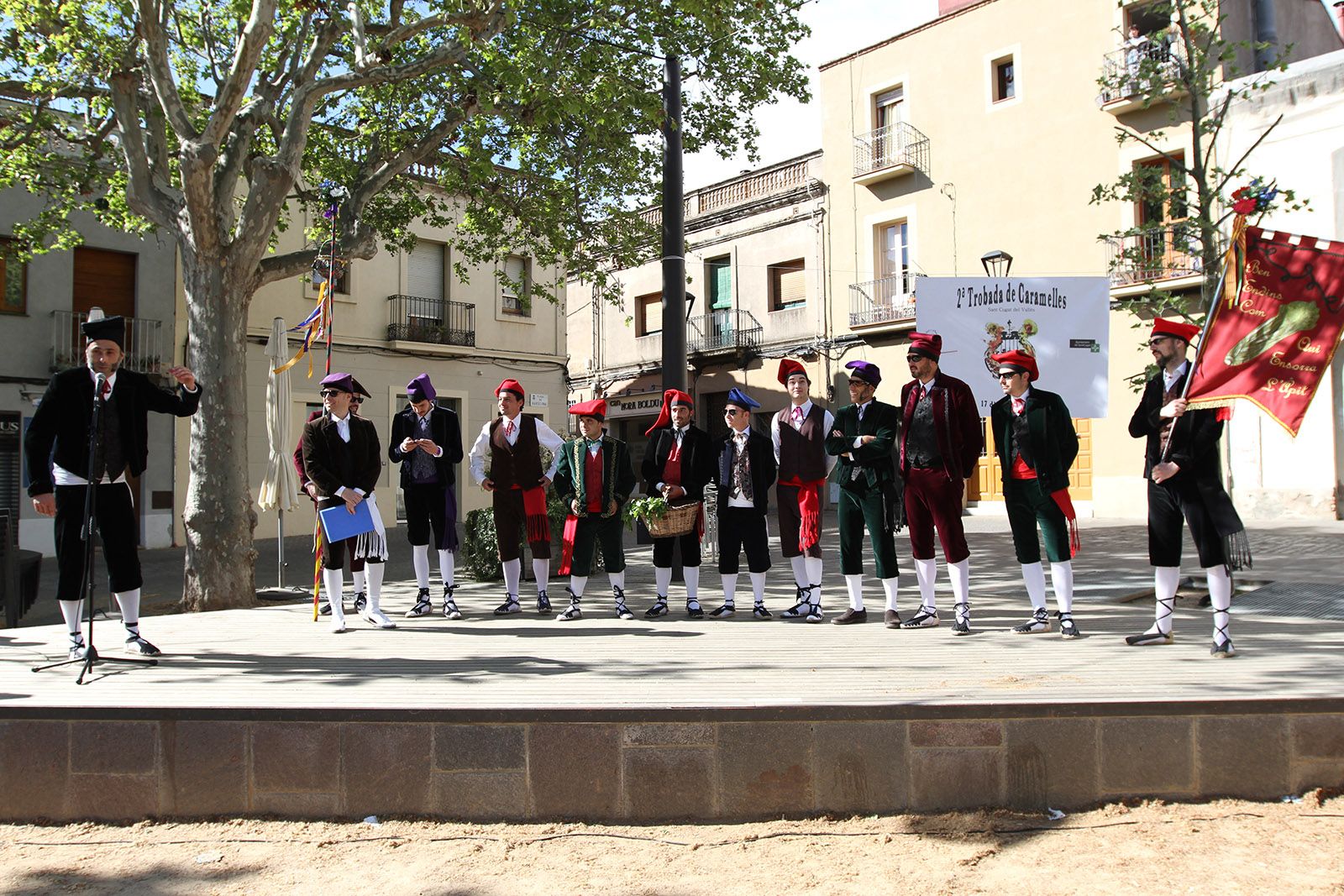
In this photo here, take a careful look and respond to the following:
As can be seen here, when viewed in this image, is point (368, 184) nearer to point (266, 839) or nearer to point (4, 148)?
point (4, 148)

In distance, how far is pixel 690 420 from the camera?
26.2 ft

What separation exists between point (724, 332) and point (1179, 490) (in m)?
23.0

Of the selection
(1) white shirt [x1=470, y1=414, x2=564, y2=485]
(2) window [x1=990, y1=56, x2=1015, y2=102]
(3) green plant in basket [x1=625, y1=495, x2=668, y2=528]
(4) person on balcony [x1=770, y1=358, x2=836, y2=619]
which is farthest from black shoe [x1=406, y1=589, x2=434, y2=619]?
(2) window [x1=990, y1=56, x2=1015, y2=102]

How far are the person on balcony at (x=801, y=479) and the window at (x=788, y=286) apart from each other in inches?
769

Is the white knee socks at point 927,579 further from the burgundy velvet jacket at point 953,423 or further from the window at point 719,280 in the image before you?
the window at point 719,280

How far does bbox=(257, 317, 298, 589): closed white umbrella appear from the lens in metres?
9.79

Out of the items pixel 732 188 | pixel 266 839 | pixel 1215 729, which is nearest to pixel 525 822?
pixel 266 839

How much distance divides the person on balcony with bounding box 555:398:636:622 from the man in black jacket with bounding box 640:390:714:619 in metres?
0.21

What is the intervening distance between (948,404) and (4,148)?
10.4 meters

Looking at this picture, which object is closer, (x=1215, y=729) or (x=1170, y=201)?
(x=1215, y=729)

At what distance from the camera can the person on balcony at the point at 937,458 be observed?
21.7 feet

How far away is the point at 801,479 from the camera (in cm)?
745

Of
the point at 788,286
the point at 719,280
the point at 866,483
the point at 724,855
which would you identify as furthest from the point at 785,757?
the point at 719,280

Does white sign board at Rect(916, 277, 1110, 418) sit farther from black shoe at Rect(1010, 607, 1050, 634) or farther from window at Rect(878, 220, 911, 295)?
window at Rect(878, 220, 911, 295)
